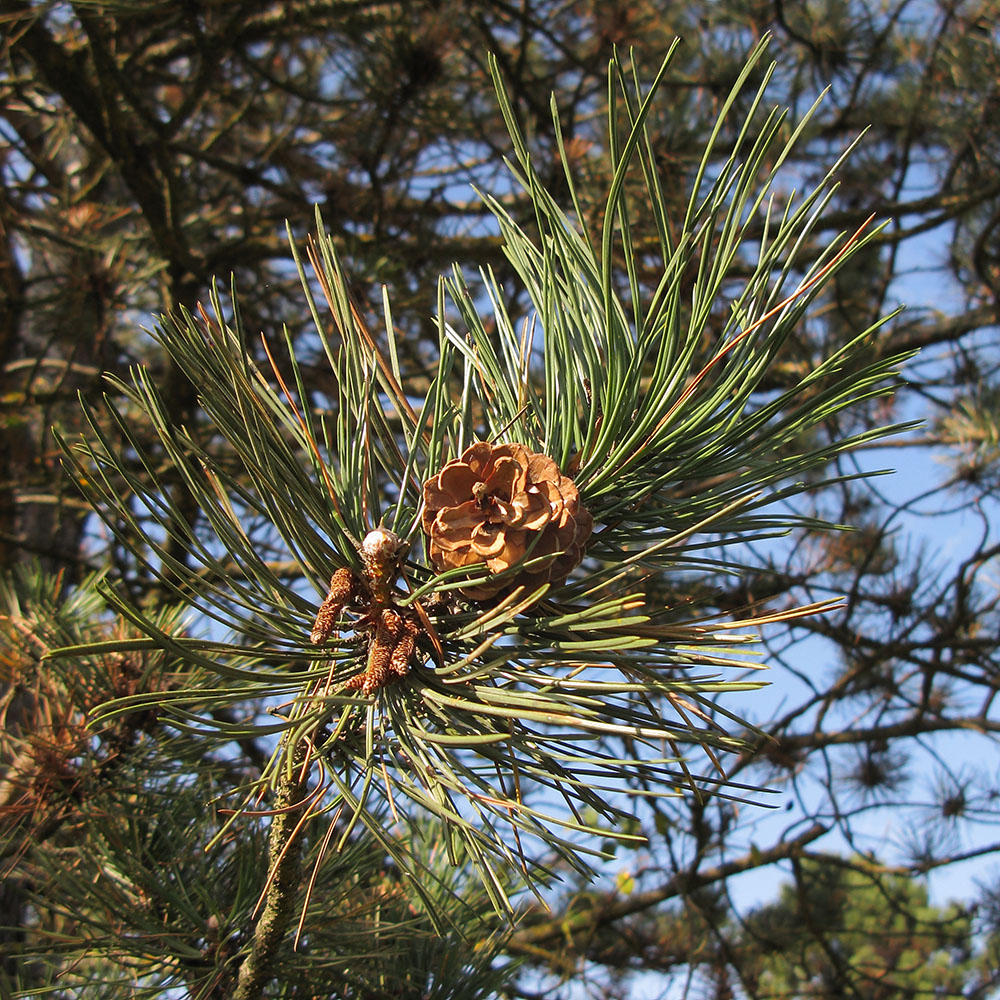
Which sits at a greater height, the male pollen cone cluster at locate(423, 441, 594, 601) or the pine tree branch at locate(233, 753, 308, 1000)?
the male pollen cone cluster at locate(423, 441, 594, 601)

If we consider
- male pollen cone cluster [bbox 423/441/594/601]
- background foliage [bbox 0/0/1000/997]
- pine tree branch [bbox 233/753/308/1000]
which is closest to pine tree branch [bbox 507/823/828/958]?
background foliage [bbox 0/0/1000/997]

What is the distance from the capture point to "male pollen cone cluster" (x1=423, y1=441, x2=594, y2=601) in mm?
479

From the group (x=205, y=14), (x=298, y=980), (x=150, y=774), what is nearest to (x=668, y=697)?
(x=298, y=980)

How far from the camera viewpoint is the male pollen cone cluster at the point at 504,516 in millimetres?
479

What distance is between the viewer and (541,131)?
7.19 feet

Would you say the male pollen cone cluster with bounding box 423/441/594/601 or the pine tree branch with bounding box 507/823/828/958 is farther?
the pine tree branch with bounding box 507/823/828/958

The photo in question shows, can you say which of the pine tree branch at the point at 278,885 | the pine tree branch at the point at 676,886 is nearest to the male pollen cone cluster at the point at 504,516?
the pine tree branch at the point at 278,885

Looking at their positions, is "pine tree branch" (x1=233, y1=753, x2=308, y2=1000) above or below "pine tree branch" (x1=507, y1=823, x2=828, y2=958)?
below

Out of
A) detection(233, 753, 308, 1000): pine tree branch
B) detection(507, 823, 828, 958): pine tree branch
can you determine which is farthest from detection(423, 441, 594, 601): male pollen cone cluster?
detection(507, 823, 828, 958): pine tree branch

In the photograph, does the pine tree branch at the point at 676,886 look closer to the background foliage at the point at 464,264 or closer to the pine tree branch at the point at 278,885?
the background foliage at the point at 464,264

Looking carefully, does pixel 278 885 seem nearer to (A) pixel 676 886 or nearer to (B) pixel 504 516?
(B) pixel 504 516

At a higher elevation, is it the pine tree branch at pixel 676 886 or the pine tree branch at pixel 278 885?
the pine tree branch at pixel 676 886

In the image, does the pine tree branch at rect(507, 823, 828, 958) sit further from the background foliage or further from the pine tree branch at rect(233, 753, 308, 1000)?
the pine tree branch at rect(233, 753, 308, 1000)

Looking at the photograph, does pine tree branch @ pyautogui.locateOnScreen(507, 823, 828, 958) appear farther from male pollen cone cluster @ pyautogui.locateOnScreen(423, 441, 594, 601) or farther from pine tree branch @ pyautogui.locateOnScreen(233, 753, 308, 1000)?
male pollen cone cluster @ pyautogui.locateOnScreen(423, 441, 594, 601)
